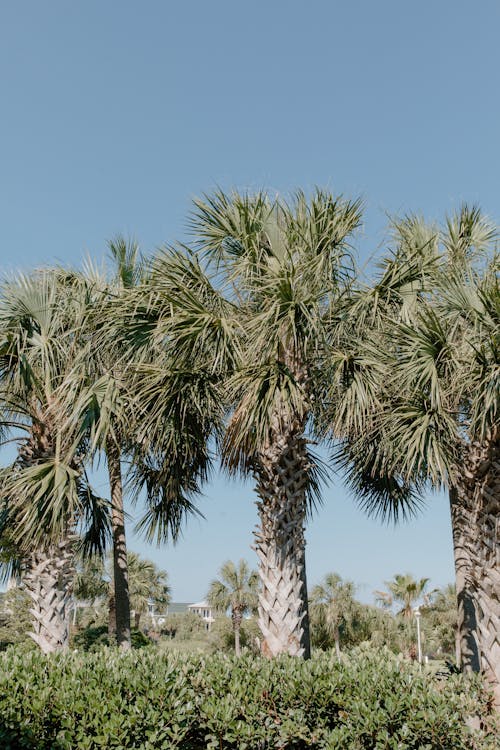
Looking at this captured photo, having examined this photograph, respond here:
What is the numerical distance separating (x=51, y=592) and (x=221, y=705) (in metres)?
3.25

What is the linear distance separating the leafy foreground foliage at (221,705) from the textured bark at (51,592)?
6.07 ft

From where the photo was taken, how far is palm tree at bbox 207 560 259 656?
3531 centimetres

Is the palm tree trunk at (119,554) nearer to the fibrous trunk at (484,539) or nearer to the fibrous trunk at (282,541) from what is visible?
the fibrous trunk at (282,541)

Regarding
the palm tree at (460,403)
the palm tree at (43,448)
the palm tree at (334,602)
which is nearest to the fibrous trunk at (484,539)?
the palm tree at (460,403)

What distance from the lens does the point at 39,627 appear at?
7082mm

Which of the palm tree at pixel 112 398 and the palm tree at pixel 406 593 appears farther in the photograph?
the palm tree at pixel 406 593

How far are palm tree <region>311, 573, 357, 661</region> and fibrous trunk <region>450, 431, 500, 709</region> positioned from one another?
27.8 meters

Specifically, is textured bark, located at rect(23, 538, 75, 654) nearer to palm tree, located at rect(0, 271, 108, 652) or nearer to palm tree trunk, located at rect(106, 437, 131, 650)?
palm tree, located at rect(0, 271, 108, 652)

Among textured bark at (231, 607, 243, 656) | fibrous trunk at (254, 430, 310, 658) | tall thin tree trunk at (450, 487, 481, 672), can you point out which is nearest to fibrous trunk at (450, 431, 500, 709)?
tall thin tree trunk at (450, 487, 481, 672)

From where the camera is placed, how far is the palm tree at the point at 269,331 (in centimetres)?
638

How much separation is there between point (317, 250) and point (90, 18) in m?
5.60

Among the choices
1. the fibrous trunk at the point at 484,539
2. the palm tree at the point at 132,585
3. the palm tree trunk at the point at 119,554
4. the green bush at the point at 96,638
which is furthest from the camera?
the palm tree at the point at 132,585

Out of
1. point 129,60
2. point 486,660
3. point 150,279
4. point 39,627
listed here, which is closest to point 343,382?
point 150,279

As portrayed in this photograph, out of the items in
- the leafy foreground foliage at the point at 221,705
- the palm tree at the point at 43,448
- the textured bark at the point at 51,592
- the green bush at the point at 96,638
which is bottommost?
the green bush at the point at 96,638
